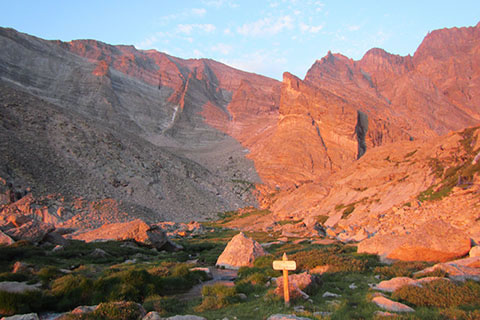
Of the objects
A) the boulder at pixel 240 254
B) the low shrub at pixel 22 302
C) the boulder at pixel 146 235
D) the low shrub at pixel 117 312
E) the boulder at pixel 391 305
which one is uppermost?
the boulder at pixel 391 305

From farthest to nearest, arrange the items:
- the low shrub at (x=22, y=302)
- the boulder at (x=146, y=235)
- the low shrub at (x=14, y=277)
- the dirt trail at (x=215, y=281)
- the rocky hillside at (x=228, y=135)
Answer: the rocky hillside at (x=228, y=135) < the boulder at (x=146, y=235) < the dirt trail at (x=215, y=281) < the low shrub at (x=14, y=277) < the low shrub at (x=22, y=302)

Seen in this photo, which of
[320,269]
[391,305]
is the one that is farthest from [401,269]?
[391,305]

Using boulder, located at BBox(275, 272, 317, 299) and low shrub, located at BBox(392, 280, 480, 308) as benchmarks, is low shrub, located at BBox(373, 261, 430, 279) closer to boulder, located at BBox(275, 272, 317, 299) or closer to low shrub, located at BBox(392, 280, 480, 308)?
low shrub, located at BBox(392, 280, 480, 308)

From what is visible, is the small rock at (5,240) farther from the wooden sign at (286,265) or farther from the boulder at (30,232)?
the wooden sign at (286,265)

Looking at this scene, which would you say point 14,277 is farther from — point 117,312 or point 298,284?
point 298,284

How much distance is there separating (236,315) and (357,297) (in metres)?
3.88

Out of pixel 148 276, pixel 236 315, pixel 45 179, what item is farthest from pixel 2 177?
pixel 236 315

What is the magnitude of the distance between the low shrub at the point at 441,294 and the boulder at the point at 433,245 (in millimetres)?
5595

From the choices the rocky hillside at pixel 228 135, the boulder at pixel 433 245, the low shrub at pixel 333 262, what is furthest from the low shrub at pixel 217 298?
the rocky hillside at pixel 228 135

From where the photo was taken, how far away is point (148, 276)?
42.7ft

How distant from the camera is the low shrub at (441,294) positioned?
324 inches

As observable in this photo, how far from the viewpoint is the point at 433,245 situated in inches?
574

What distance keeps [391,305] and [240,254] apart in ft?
39.7

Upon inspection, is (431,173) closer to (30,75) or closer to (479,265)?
(479,265)
